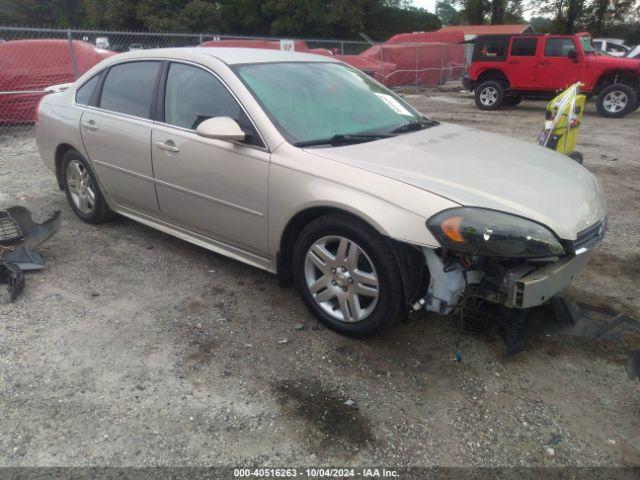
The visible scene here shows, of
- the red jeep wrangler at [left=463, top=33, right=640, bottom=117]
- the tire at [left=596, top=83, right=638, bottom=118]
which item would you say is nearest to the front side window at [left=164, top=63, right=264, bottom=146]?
the red jeep wrangler at [left=463, top=33, right=640, bottom=117]

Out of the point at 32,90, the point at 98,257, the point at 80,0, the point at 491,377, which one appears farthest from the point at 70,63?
the point at 80,0

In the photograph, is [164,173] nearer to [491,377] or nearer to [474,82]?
[491,377]

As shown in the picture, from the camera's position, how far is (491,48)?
44.7ft

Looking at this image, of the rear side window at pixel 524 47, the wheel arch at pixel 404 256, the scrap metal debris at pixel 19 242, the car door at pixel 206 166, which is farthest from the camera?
the rear side window at pixel 524 47

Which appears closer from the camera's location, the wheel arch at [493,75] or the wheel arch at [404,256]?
the wheel arch at [404,256]

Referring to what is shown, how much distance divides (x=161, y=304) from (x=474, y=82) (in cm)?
1303

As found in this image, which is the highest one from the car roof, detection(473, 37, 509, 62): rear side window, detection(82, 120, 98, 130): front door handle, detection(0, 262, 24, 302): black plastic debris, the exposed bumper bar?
detection(473, 37, 509, 62): rear side window

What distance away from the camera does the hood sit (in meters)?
2.54

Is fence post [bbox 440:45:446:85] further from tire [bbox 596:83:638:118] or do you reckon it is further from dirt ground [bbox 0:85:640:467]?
dirt ground [bbox 0:85:640:467]

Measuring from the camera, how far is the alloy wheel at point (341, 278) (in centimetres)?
282

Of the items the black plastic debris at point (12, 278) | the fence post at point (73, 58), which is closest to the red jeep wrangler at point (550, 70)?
the fence post at point (73, 58)

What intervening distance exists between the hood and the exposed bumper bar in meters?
0.16

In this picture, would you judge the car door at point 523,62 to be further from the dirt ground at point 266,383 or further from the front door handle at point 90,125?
the front door handle at point 90,125

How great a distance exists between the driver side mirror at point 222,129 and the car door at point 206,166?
0.12 metres
